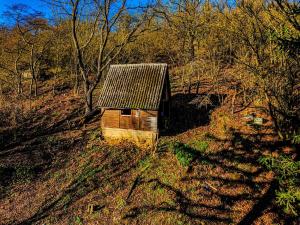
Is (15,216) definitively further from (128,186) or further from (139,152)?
(139,152)

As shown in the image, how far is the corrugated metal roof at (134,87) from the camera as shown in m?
19.4

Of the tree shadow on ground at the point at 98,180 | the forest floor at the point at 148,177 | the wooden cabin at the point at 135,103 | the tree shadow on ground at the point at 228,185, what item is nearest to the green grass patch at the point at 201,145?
the forest floor at the point at 148,177

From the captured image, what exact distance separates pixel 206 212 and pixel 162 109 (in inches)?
402

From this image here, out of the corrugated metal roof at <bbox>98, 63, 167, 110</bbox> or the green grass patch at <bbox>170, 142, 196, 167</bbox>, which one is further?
the corrugated metal roof at <bbox>98, 63, 167, 110</bbox>

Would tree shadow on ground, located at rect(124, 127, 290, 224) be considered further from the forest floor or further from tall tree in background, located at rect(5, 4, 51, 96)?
tall tree in background, located at rect(5, 4, 51, 96)

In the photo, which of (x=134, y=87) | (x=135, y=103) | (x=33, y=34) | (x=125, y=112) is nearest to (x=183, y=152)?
(x=135, y=103)

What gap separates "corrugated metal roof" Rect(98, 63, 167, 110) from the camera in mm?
19358

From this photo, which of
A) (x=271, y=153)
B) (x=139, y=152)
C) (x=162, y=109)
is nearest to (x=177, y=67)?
(x=162, y=109)

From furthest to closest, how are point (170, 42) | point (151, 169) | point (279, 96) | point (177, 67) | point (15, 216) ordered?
1. point (177, 67)
2. point (170, 42)
3. point (151, 169)
4. point (15, 216)
5. point (279, 96)

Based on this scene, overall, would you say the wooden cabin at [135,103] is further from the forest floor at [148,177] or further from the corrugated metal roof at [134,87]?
the forest floor at [148,177]

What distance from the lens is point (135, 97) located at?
64.8ft

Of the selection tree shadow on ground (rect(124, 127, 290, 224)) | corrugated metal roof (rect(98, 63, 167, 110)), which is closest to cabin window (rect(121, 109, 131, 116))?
corrugated metal roof (rect(98, 63, 167, 110))

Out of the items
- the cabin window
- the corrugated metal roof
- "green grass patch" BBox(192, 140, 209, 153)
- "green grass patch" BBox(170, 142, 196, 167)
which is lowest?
"green grass patch" BBox(170, 142, 196, 167)

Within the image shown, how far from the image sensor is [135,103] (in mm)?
19422
